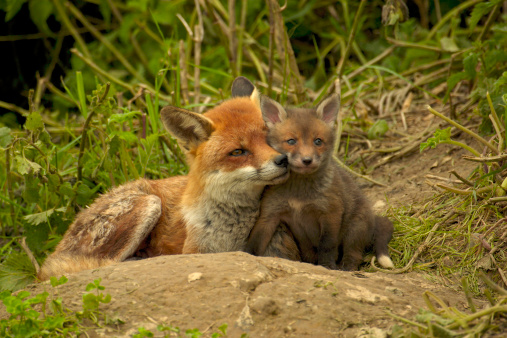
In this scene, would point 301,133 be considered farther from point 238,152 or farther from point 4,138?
point 4,138

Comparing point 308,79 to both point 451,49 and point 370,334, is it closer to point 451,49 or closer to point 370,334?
point 451,49

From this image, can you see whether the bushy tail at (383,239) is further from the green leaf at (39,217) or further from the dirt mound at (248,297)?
the green leaf at (39,217)

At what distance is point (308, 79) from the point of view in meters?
9.60

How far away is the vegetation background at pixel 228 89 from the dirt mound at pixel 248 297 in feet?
1.99

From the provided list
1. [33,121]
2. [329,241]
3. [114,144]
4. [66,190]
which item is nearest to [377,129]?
[329,241]

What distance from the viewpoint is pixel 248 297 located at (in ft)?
12.0

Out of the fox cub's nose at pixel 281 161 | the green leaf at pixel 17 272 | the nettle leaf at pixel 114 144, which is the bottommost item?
the green leaf at pixel 17 272

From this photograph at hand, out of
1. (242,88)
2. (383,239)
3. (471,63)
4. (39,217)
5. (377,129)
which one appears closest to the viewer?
(383,239)

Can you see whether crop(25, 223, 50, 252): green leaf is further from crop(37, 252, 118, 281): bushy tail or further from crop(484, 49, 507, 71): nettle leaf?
crop(484, 49, 507, 71): nettle leaf

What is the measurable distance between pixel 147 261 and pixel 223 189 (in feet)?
3.13

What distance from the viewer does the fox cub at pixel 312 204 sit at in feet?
15.6

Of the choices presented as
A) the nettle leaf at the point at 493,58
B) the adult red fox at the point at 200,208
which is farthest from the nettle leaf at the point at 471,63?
the adult red fox at the point at 200,208

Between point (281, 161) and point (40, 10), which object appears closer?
point (281, 161)

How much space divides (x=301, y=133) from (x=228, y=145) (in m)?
0.65
